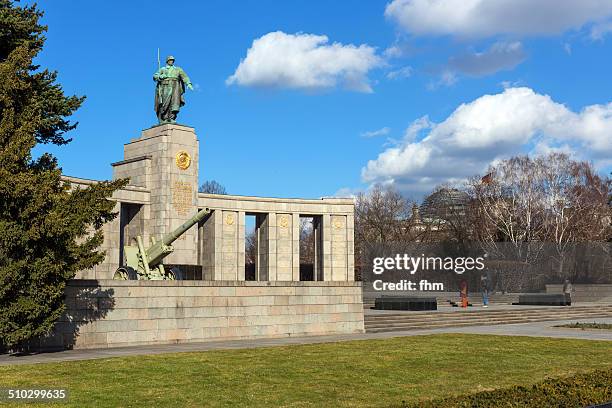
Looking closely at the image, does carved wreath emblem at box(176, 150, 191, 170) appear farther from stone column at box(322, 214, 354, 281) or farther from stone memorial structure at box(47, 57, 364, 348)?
stone column at box(322, 214, 354, 281)

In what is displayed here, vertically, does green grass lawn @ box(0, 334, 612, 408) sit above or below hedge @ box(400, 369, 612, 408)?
below

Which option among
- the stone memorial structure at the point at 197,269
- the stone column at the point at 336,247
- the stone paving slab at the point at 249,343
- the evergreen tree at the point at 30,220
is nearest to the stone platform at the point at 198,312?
the stone memorial structure at the point at 197,269

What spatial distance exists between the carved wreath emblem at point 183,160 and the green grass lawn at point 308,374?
14257 millimetres

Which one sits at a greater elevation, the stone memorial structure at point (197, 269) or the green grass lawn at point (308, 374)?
the stone memorial structure at point (197, 269)

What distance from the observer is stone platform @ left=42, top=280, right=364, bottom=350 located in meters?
18.4

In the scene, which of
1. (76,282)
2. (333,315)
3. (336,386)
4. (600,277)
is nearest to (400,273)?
(600,277)

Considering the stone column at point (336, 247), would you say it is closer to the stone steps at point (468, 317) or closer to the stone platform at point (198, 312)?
the stone steps at point (468, 317)

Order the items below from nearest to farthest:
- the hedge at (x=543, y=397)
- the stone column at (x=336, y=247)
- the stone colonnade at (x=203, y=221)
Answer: the hedge at (x=543, y=397), the stone colonnade at (x=203, y=221), the stone column at (x=336, y=247)

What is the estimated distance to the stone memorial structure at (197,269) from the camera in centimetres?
1905

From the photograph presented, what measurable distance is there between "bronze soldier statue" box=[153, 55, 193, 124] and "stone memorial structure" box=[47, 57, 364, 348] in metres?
0.06

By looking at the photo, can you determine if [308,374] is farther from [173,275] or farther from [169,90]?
[169,90]

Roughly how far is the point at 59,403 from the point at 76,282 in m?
8.39

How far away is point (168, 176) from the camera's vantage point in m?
30.2

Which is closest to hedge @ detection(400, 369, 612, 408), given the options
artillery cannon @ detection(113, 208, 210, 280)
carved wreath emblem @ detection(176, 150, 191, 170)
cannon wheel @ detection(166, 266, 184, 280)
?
artillery cannon @ detection(113, 208, 210, 280)
